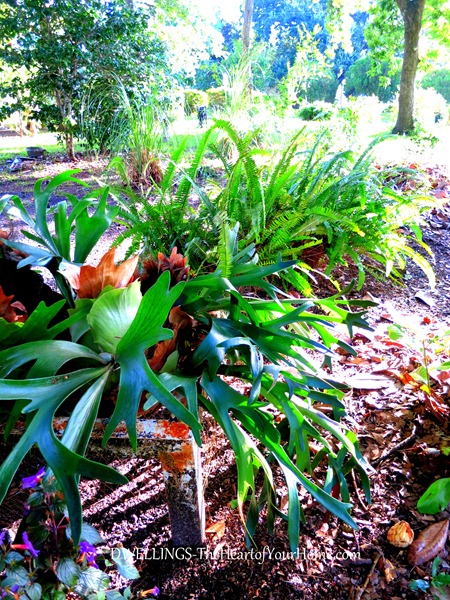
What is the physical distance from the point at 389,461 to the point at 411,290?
144 cm

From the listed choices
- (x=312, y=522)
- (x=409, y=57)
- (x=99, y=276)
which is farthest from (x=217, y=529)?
(x=409, y=57)

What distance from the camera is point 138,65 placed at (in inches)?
264

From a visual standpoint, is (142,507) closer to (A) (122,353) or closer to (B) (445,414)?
(A) (122,353)

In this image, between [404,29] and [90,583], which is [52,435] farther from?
[404,29]

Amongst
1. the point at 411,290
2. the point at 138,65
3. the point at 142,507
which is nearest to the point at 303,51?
the point at 138,65

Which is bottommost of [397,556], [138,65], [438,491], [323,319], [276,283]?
[397,556]

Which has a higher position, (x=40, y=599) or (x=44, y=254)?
(x=44, y=254)

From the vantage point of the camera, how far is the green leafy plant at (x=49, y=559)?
30.7 inches

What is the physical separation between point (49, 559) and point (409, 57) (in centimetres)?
1050

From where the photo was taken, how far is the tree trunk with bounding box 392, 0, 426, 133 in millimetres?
8773

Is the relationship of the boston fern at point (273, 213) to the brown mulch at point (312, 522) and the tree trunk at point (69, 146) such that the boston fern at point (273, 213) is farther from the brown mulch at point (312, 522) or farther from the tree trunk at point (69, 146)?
the tree trunk at point (69, 146)

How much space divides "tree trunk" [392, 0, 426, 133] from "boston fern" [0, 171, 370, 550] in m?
9.05

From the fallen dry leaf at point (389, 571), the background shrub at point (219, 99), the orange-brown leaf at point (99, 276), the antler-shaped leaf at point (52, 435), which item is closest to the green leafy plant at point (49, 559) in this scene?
the antler-shaped leaf at point (52, 435)

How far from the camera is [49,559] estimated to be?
840 mm
